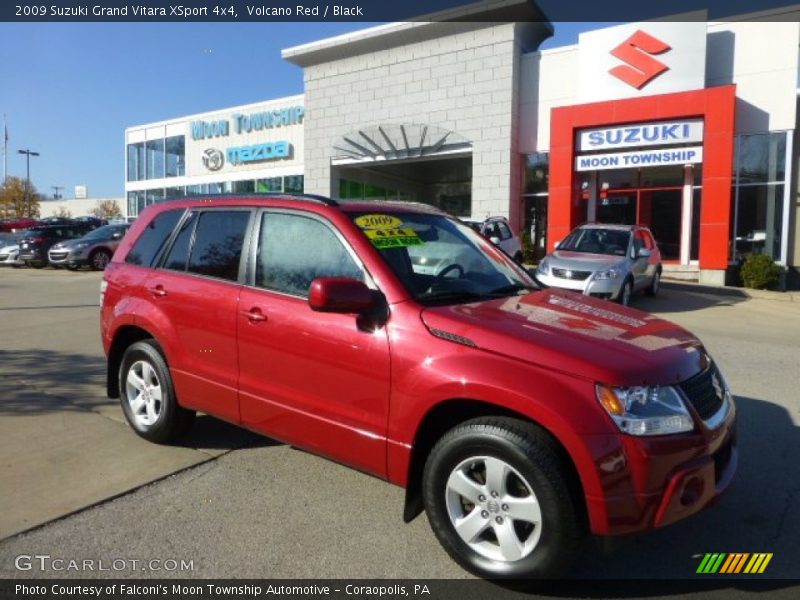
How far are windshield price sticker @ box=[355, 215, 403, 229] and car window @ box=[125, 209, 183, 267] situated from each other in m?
1.68

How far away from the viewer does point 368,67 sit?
24703mm

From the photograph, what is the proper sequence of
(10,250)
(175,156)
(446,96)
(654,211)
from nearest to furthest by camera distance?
(654,211) < (446,96) < (10,250) < (175,156)

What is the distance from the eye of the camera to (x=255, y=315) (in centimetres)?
372

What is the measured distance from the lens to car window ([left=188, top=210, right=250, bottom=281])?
159 inches

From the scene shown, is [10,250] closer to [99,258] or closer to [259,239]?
[99,258]

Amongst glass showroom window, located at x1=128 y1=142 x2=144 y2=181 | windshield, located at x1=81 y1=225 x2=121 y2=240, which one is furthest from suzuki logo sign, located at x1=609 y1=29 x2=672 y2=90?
glass showroom window, located at x1=128 y1=142 x2=144 y2=181

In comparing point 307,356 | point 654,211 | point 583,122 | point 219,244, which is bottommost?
point 307,356

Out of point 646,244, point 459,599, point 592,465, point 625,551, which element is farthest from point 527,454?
point 646,244

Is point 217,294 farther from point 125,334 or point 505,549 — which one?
point 505,549

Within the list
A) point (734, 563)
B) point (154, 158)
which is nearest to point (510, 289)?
point (734, 563)

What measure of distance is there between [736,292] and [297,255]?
604 inches

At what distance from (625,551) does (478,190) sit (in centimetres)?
2011

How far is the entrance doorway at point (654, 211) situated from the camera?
65.2 feet

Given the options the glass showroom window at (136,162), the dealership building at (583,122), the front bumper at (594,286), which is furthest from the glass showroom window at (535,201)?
the glass showroom window at (136,162)
